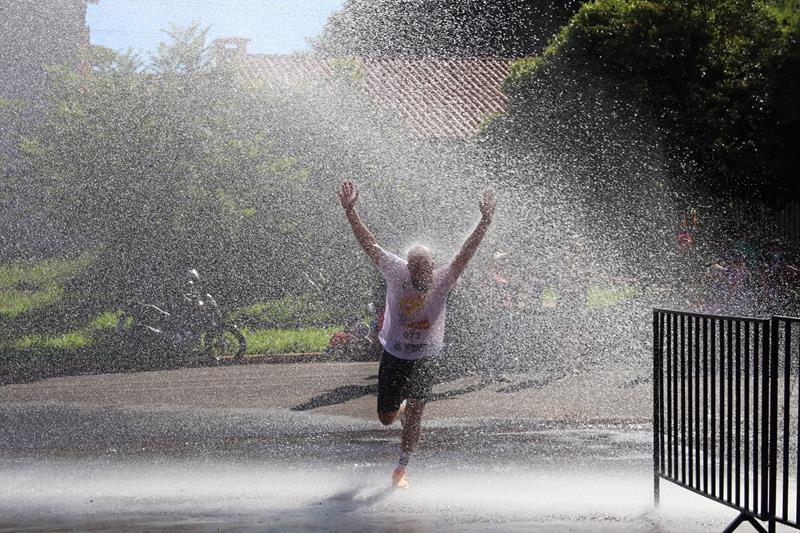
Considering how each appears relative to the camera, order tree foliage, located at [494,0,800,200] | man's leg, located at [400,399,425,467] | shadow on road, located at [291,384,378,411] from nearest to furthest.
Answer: man's leg, located at [400,399,425,467]
shadow on road, located at [291,384,378,411]
tree foliage, located at [494,0,800,200]

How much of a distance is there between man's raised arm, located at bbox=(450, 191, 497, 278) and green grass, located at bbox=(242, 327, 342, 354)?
391 inches

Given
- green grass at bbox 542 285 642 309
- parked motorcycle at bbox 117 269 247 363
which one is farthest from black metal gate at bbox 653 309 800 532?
green grass at bbox 542 285 642 309

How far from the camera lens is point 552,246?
→ 21719 mm

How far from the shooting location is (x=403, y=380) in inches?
327

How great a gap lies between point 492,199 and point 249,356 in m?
9.71

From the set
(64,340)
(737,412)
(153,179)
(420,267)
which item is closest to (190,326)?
(64,340)

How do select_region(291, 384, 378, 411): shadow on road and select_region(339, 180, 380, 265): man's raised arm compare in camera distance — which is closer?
select_region(339, 180, 380, 265): man's raised arm

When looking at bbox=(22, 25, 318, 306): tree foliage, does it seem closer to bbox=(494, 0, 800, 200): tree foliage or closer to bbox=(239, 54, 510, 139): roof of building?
bbox=(494, 0, 800, 200): tree foliage

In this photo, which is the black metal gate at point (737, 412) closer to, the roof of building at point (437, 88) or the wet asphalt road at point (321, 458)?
the wet asphalt road at point (321, 458)

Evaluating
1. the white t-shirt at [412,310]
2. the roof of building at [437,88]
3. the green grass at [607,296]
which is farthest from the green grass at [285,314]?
the white t-shirt at [412,310]

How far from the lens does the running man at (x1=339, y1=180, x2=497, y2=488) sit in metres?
8.17

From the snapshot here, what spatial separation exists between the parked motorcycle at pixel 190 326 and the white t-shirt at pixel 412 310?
9.57 m

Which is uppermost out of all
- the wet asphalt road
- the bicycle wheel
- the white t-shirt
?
the white t-shirt

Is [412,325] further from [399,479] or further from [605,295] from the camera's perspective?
[605,295]
